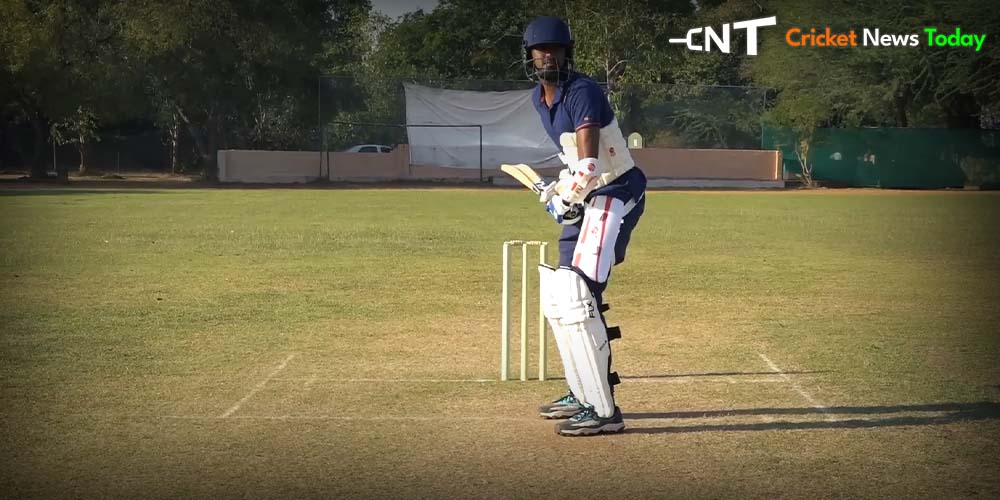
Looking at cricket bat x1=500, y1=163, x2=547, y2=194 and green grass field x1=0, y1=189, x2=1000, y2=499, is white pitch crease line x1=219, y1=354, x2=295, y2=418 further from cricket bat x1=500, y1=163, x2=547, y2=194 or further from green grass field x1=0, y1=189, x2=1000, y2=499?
cricket bat x1=500, y1=163, x2=547, y2=194

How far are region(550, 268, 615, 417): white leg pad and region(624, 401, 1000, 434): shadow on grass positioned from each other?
38cm

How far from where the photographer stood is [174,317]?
11.6 metres

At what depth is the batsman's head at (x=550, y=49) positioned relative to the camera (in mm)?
6762

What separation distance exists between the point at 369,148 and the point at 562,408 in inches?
1885

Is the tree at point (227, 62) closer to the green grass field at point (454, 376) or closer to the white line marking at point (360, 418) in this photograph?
the green grass field at point (454, 376)

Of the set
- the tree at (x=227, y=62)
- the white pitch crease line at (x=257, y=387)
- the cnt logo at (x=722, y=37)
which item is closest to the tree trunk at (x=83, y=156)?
the tree at (x=227, y=62)

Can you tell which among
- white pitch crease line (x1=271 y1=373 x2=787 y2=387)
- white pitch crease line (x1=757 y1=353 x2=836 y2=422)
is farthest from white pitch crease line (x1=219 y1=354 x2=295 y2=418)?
white pitch crease line (x1=757 y1=353 x2=836 y2=422)

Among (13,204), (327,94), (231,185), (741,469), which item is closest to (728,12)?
(327,94)

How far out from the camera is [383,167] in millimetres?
49750

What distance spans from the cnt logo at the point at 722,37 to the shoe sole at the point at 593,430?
49.6 meters

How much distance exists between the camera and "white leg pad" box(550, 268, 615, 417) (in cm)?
662

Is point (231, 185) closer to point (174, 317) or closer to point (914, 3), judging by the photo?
point (914, 3)

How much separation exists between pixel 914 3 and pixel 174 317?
41.3 meters

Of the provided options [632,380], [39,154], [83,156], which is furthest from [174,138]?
[632,380]
